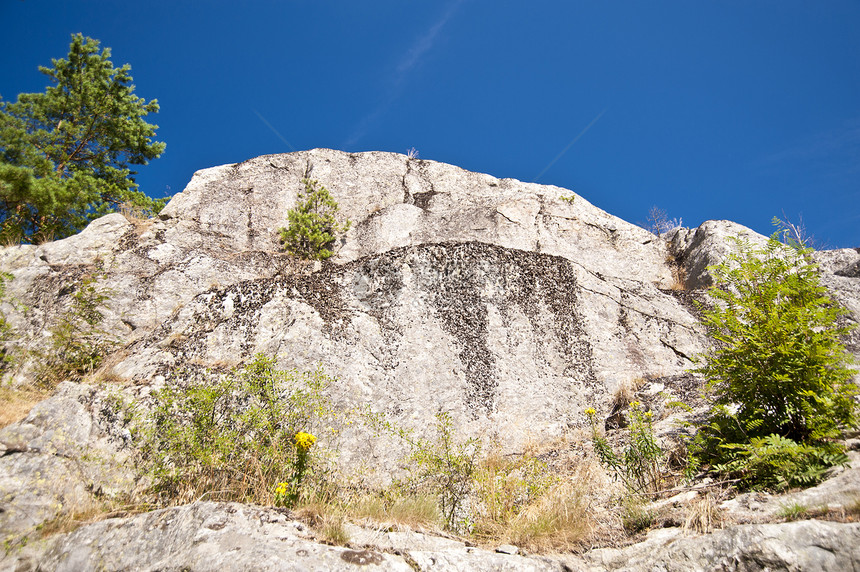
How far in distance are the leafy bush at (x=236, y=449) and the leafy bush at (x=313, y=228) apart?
747 cm

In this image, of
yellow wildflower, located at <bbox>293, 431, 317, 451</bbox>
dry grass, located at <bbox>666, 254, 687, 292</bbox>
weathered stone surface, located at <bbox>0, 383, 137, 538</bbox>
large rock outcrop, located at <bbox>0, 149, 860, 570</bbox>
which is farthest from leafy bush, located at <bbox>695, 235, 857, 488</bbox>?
dry grass, located at <bbox>666, 254, 687, 292</bbox>

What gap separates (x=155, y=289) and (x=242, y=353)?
351 cm

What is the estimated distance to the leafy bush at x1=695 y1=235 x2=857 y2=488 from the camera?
14.5 ft

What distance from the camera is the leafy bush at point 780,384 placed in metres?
4.43

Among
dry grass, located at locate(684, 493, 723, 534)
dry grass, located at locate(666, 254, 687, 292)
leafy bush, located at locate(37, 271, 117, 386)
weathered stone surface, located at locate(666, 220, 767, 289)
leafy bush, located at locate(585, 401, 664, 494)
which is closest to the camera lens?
dry grass, located at locate(684, 493, 723, 534)

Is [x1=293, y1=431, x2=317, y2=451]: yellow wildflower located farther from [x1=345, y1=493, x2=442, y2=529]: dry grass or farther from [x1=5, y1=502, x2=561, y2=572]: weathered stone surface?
[x1=345, y1=493, x2=442, y2=529]: dry grass

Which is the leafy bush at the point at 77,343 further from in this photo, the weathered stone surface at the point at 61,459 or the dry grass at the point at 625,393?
the dry grass at the point at 625,393

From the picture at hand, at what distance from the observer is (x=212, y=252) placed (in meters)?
11.7

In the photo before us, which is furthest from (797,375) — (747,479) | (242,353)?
(242,353)

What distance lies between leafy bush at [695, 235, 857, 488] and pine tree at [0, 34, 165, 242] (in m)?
16.3

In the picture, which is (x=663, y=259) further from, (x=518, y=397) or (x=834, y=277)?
(x=518, y=397)

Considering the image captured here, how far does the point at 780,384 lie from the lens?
4891 mm

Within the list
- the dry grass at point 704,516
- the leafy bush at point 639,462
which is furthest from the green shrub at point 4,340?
the dry grass at point 704,516

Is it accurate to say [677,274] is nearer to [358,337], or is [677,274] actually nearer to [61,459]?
[358,337]
